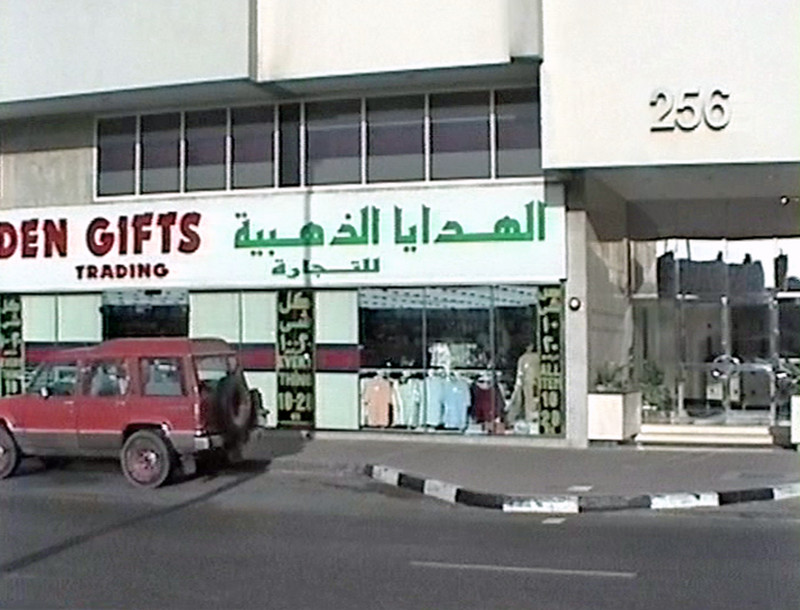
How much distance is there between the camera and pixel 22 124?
74.7 feet

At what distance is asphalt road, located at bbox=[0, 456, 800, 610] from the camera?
8320 mm

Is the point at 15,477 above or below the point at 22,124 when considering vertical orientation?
below

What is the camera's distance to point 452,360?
65.2ft

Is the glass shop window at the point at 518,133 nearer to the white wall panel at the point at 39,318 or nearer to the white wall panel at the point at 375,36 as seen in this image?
the white wall panel at the point at 375,36

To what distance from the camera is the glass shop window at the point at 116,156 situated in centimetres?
2177

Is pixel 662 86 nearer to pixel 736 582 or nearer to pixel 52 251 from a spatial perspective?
pixel 736 582

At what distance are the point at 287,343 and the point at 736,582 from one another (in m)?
12.6

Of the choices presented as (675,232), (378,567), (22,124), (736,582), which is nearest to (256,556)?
(378,567)

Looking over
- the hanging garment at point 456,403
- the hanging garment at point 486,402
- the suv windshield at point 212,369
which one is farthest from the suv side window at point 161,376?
the hanging garment at point 486,402

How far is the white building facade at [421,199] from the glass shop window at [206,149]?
5cm

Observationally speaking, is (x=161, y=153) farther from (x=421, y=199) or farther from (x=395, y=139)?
(x=421, y=199)

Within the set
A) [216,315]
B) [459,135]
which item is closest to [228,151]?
[216,315]

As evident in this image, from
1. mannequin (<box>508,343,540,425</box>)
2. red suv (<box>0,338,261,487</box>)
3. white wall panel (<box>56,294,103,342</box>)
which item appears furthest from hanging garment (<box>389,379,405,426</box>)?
white wall panel (<box>56,294,103,342</box>)

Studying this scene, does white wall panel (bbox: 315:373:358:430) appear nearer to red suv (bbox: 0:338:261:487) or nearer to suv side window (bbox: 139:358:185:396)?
red suv (bbox: 0:338:261:487)
